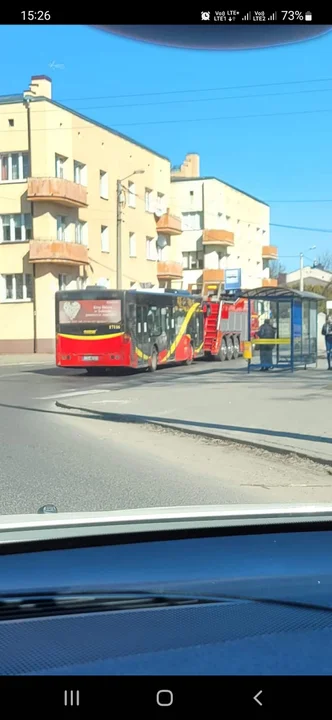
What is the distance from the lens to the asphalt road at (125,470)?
6.97 meters

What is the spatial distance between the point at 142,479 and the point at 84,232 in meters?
33.1

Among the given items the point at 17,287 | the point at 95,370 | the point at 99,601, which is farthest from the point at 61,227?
the point at 99,601

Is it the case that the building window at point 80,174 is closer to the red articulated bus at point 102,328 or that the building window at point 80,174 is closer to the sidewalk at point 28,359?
the sidewalk at point 28,359

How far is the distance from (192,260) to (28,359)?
2076 centimetres

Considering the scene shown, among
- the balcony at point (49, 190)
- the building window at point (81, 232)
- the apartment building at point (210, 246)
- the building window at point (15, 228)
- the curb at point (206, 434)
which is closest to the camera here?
the curb at point (206, 434)

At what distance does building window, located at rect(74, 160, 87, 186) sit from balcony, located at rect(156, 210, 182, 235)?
6.64 m

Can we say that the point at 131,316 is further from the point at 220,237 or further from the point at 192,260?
the point at 192,260

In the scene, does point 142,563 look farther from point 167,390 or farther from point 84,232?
point 84,232

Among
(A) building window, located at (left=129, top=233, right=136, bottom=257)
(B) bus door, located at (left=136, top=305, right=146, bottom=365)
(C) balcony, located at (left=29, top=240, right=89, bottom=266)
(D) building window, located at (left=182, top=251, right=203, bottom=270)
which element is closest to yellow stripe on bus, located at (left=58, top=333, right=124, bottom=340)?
(B) bus door, located at (left=136, top=305, right=146, bottom=365)

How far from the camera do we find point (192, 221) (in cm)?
5244

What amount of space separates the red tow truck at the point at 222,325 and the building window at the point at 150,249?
1091 centimetres

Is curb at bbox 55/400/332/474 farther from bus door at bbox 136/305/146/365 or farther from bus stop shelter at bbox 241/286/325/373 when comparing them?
bus stop shelter at bbox 241/286/325/373

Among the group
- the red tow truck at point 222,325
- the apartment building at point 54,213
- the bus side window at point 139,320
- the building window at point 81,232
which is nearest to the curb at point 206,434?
the bus side window at point 139,320
